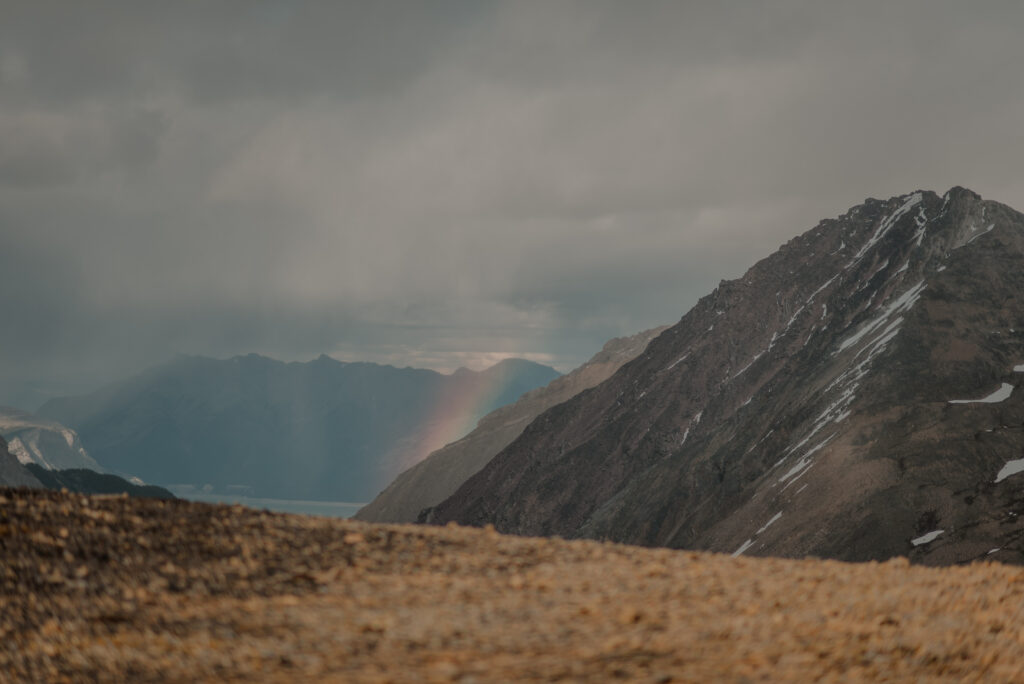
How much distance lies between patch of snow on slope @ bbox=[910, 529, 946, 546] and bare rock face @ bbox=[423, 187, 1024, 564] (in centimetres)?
18

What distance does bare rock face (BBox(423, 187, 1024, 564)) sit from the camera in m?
66.2

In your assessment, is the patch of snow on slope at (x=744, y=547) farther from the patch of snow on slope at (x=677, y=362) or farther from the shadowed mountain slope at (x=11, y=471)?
the shadowed mountain slope at (x=11, y=471)

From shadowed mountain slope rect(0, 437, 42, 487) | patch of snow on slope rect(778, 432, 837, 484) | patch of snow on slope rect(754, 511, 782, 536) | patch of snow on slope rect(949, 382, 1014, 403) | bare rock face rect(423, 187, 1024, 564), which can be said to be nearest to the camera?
bare rock face rect(423, 187, 1024, 564)

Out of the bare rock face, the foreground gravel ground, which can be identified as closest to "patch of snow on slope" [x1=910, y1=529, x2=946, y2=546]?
the bare rock face

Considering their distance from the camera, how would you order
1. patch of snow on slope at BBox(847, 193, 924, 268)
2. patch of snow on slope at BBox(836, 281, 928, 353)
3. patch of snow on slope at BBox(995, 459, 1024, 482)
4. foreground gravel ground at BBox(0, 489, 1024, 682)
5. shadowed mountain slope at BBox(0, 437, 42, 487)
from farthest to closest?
shadowed mountain slope at BBox(0, 437, 42, 487), patch of snow on slope at BBox(847, 193, 924, 268), patch of snow on slope at BBox(836, 281, 928, 353), patch of snow on slope at BBox(995, 459, 1024, 482), foreground gravel ground at BBox(0, 489, 1024, 682)

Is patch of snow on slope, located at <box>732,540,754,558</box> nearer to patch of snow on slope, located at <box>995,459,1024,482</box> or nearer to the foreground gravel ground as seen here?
patch of snow on slope, located at <box>995,459,1024,482</box>

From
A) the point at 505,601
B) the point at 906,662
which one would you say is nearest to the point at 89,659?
the point at 505,601

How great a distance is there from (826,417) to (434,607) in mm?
83734

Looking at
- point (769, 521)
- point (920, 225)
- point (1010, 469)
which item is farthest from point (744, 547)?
point (920, 225)

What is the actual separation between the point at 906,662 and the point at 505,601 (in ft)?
22.9

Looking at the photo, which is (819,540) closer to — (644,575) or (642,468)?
(644,575)

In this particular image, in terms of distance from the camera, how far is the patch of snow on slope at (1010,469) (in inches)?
2530

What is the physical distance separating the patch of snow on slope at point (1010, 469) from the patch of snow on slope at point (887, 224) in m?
87.3

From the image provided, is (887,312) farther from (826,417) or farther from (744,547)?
(744,547)
